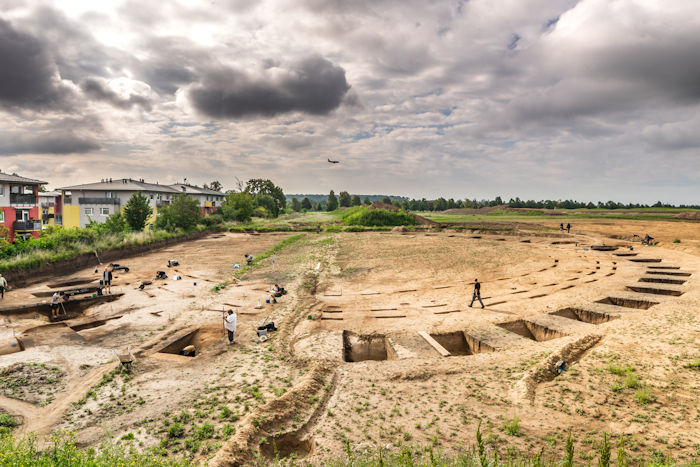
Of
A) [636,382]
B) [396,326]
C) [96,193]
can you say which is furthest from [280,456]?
[96,193]

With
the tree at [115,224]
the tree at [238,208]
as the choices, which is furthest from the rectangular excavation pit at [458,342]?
the tree at [238,208]

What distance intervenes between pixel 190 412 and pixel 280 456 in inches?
118

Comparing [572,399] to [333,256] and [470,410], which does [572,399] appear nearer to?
[470,410]

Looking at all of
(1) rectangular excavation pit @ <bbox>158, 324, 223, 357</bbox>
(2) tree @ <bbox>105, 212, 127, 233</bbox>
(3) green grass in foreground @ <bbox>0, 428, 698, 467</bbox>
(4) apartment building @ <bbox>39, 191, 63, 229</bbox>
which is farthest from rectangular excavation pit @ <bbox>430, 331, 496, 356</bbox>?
(4) apartment building @ <bbox>39, 191, 63, 229</bbox>

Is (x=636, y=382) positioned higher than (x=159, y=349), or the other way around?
(x=636, y=382)

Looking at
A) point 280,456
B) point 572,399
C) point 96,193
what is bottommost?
point 280,456

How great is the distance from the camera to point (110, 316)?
17.3 meters

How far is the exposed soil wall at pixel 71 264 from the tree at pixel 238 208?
3497cm

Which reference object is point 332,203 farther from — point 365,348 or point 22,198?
point 365,348

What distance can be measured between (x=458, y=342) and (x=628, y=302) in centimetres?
1165

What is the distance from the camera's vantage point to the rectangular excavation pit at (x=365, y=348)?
44.6 ft

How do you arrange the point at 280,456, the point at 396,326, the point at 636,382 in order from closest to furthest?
the point at 280,456
the point at 636,382
the point at 396,326

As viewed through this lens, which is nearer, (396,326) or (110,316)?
(396,326)

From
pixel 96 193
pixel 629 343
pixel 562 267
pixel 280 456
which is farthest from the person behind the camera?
pixel 96 193
